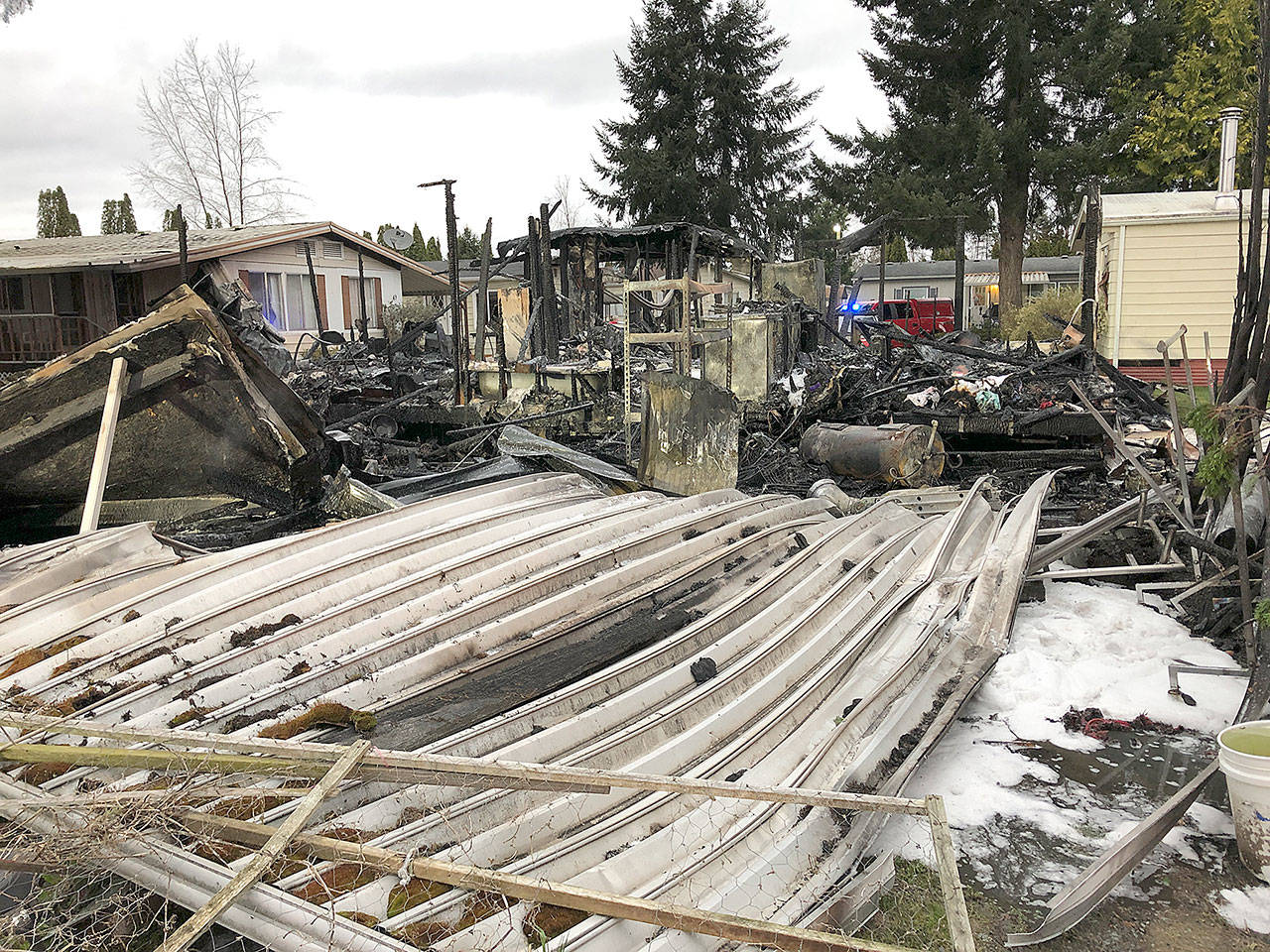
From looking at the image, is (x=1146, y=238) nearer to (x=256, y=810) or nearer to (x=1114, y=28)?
(x=1114, y=28)

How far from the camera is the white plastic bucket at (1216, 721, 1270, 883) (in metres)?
2.75

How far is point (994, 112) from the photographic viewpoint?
935 inches

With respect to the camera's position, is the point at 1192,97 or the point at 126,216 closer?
the point at 1192,97

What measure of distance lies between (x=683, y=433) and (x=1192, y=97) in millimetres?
22119

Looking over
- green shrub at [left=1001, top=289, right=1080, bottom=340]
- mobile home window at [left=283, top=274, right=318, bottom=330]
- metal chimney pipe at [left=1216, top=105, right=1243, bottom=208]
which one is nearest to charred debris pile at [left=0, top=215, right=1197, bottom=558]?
mobile home window at [left=283, top=274, right=318, bottom=330]

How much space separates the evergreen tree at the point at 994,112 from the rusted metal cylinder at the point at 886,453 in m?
15.1

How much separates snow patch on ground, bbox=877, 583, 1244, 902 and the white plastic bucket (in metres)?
0.18

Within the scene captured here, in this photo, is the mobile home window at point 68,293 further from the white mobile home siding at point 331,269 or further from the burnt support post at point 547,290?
the burnt support post at point 547,290

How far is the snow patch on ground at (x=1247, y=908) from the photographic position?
2621mm

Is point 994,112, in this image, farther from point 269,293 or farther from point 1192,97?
point 269,293

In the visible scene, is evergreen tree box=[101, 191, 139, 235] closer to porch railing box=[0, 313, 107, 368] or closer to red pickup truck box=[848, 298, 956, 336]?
porch railing box=[0, 313, 107, 368]

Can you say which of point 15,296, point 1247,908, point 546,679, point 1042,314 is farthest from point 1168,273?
point 15,296

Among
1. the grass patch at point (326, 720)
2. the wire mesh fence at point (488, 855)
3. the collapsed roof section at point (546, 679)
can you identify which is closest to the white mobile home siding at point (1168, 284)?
the collapsed roof section at point (546, 679)

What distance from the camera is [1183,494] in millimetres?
4996
